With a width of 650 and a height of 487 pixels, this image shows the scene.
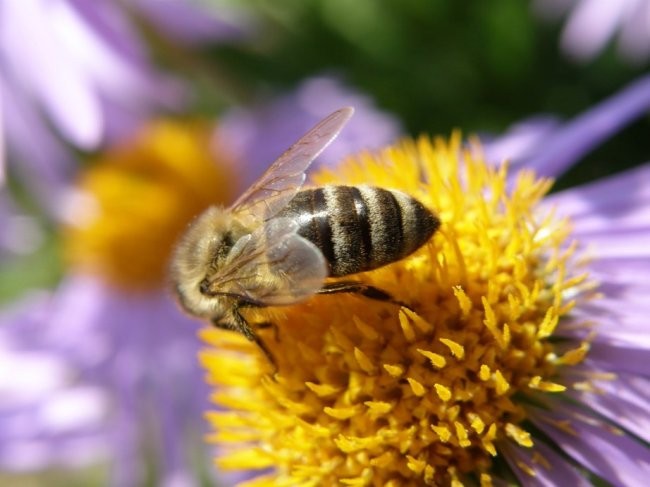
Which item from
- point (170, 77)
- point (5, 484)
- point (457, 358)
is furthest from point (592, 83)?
point (5, 484)

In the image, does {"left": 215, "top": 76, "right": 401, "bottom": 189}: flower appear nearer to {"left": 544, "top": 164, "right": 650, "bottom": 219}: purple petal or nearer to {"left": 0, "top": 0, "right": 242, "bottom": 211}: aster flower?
{"left": 0, "top": 0, "right": 242, "bottom": 211}: aster flower

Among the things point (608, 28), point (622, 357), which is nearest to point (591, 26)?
point (608, 28)

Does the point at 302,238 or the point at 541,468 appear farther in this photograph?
the point at 541,468

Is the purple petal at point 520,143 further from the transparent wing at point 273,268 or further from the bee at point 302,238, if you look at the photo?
the transparent wing at point 273,268

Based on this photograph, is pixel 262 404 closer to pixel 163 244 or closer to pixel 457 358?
pixel 457 358

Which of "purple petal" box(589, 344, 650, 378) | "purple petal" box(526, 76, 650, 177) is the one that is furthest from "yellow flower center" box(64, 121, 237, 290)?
"purple petal" box(589, 344, 650, 378)

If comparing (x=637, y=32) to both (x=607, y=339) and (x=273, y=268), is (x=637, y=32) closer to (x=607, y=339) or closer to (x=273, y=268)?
(x=607, y=339)
